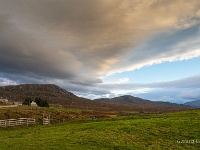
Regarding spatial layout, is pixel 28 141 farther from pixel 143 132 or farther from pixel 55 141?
pixel 143 132

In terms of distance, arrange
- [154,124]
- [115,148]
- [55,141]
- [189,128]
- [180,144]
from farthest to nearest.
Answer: [154,124] < [189,128] < [55,141] < [180,144] < [115,148]

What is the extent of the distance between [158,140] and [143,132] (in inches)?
166

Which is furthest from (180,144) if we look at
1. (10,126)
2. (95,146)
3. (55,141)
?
(10,126)

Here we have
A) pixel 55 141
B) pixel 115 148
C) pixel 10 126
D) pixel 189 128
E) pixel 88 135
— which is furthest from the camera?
pixel 10 126

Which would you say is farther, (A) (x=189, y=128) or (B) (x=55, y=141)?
(A) (x=189, y=128)

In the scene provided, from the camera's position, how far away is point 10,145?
32.0m

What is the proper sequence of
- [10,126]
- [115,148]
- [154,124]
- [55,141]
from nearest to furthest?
[115,148], [55,141], [154,124], [10,126]

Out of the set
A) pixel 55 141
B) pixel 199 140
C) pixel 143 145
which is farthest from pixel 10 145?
pixel 199 140

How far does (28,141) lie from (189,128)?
23579 millimetres

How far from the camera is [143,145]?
29.8 metres

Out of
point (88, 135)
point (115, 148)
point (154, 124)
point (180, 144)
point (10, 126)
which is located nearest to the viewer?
point (115, 148)

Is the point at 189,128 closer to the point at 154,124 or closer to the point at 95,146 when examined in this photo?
the point at 154,124

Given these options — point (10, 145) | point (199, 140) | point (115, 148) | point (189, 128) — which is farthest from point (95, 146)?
point (189, 128)

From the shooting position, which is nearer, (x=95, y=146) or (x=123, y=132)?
(x=95, y=146)
